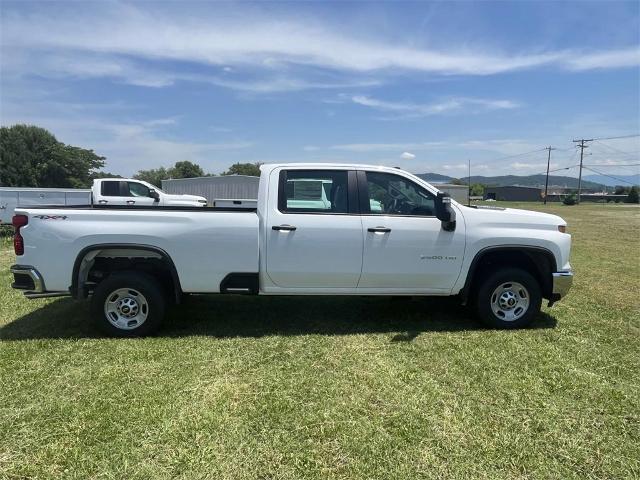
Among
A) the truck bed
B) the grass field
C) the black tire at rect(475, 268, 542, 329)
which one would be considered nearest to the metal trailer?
the truck bed

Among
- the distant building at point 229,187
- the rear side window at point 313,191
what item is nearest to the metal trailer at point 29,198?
the rear side window at point 313,191

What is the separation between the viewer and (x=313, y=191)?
511 cm

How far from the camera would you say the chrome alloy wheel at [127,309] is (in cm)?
493

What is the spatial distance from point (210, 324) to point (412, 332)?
2.37 m

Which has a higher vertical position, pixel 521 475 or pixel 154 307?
pixel 154 307

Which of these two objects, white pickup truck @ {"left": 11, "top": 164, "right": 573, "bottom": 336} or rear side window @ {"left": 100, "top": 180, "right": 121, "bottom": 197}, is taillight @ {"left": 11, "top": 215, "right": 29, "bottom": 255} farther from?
rear side window @ {"left": 100, "top": 180, "right": 121, "bottom": 197}

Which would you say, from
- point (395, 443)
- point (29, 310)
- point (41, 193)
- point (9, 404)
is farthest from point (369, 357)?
point (41, 193)

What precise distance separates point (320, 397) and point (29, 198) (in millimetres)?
14744

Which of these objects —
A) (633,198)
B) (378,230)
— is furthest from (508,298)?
(633,198)

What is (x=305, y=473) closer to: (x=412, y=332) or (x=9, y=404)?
(x=9, y=404)

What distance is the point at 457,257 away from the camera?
5.12m

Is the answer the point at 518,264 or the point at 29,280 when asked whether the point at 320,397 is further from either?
the point at 29,280

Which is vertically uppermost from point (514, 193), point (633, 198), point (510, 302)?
point (514, 193)

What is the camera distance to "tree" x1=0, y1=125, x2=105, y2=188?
178 ft
